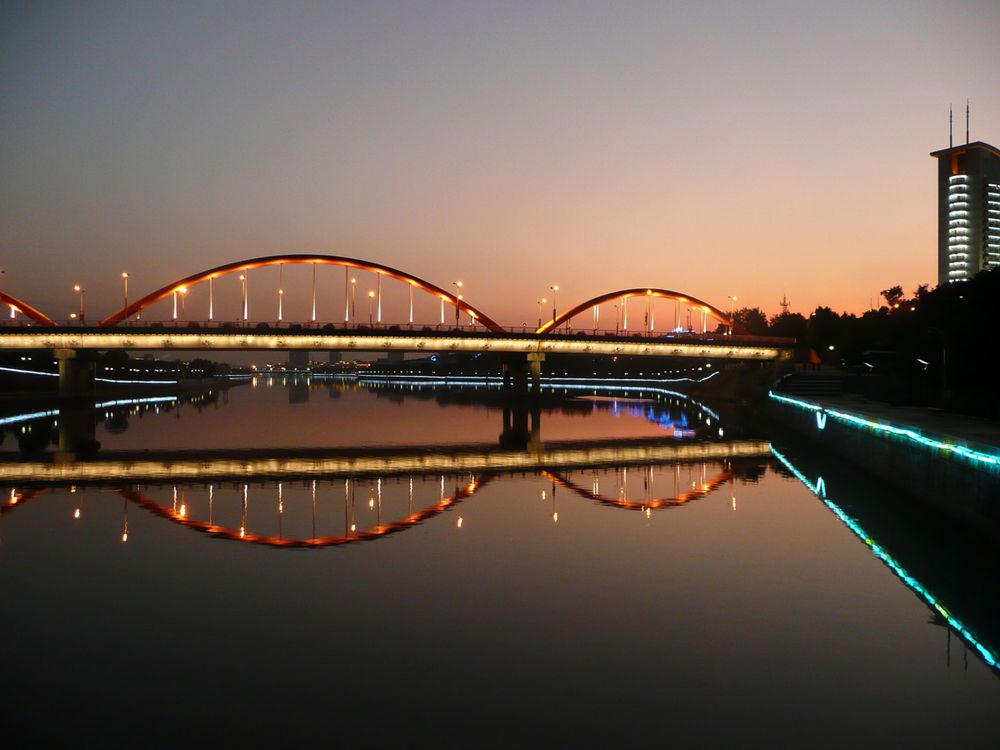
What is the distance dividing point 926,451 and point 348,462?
67.4 feet

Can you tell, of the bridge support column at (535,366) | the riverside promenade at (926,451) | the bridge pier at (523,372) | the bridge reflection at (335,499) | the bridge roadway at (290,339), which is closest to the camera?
the riverside promenade at (926,451)

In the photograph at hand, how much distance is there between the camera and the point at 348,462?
33.1 meters

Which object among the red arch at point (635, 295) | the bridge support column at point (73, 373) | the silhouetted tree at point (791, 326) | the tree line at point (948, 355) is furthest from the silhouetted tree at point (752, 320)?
the bridge support column at point (73, 373)

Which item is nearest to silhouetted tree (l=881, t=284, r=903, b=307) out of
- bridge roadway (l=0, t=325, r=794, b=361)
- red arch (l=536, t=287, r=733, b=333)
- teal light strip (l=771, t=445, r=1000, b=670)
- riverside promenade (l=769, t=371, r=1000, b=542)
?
red arch (l=536, t=287, r=733, b=333)

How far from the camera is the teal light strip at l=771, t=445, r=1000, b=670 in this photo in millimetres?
11852

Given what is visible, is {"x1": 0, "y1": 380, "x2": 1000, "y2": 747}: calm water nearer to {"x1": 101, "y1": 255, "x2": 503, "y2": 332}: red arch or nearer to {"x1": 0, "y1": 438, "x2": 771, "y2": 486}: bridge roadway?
{"x1": 0, "y1": 438, "x2": 771, "y2": 486}: bridge roadway

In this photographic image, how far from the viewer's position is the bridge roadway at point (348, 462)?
29141 mm

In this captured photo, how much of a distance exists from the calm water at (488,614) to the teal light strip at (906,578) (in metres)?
0.07

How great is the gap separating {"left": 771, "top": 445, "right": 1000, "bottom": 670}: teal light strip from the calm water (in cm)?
7

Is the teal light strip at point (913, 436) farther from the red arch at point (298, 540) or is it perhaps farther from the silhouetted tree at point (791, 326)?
the silhouetted tree at point (791, 326)

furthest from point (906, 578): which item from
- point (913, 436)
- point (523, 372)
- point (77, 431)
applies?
point (523, 372)

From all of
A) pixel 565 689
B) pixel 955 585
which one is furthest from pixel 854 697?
pixel 955 585

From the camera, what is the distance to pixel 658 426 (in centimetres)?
5331

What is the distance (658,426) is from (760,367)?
1589 inches
